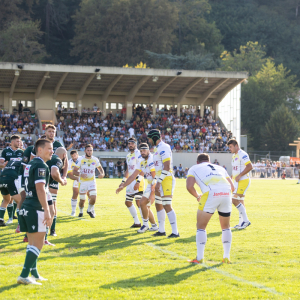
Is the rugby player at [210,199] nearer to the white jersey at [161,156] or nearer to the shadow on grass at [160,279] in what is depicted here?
the shadow on grass at [160,279]

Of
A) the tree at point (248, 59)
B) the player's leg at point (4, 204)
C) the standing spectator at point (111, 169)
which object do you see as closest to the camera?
the player's leg at point (4, 204)

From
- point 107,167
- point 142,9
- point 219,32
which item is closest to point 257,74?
point 219,32

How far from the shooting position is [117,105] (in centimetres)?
4853

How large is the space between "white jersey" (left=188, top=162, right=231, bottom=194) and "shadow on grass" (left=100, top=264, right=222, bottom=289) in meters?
1.28

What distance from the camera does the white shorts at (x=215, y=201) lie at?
7.20 m

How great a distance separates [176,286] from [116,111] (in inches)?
1686

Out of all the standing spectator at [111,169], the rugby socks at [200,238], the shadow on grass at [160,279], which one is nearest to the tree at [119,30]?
the standing spectator at [111,169]

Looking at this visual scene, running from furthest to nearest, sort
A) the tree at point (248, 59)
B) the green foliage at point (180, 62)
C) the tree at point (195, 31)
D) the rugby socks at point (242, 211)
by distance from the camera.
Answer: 1. the tree at point (248, 59)
2. the tree at point (195, 31)
3. the green foliage at point (180, 62)
4. the rugby socks at point (242, 211)

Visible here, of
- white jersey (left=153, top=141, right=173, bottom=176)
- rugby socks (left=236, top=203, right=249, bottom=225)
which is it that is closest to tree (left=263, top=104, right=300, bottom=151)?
Answer: rugby socks (left=236, top=203, right=249, bottom=225)

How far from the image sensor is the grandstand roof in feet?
137

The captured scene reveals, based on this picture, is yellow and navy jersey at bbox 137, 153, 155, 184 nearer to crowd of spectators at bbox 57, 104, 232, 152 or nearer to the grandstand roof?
crowd of spectators at bbox 57, 104, 232, 152

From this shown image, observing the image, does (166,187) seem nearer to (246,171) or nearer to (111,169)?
(246,171)

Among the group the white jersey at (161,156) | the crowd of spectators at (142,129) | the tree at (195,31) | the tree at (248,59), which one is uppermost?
the tree at (195,31)

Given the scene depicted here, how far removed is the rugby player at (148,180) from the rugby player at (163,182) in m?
0.37
